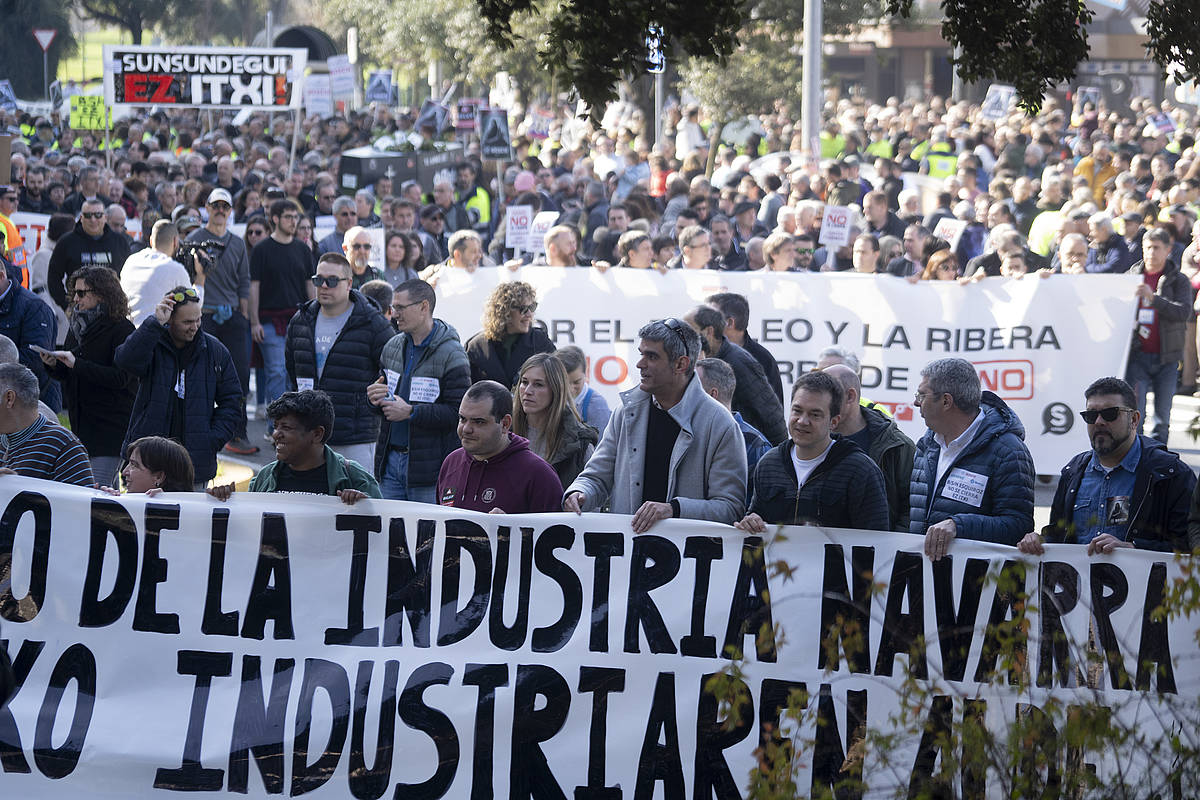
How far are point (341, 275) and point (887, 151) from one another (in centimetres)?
2120

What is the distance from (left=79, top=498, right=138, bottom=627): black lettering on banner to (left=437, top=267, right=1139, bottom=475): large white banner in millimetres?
5507

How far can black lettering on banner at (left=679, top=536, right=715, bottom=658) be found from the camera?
18.4 ft

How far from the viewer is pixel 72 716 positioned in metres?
5.67

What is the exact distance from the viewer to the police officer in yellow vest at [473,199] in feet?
59.2

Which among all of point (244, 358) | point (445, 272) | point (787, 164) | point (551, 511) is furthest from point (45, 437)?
point (787, 164)

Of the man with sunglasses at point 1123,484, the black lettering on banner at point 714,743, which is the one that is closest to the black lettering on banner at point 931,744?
the black lettering on banner at point 714,743

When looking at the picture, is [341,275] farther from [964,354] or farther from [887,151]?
[887,151]

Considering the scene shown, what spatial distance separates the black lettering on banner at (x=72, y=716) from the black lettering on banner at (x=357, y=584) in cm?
88

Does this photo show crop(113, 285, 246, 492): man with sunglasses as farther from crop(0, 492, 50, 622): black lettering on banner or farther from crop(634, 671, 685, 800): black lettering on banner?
crop(634, 671, 685, 800): black lettering on banner

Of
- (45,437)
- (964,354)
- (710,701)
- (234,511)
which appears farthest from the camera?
(964,354)

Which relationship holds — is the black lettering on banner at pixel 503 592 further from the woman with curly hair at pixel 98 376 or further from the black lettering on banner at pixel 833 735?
the woman with curly hair at pixel 98 376

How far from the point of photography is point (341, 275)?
9.03 metres

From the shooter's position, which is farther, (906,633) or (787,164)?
(787,164)

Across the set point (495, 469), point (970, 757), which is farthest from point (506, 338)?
point (970, 757)
